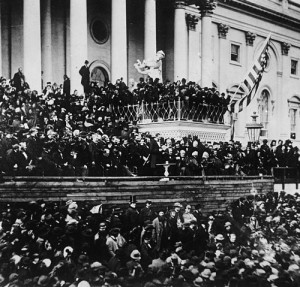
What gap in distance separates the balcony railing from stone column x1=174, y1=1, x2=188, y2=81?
402 inches

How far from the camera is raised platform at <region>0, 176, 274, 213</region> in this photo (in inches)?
576

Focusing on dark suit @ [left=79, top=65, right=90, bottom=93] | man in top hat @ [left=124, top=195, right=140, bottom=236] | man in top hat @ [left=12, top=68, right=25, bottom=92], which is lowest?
man in top hat @ [left=124, top=195, right=140, bottom=236]

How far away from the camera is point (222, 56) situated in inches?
1758

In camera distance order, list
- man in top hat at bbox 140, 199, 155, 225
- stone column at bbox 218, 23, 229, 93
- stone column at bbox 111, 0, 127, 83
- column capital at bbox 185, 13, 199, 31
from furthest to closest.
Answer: stone column at bbox 218, 23, 229, 93
column capital at bbox 185, 13, 199, 31
stone column at bbox 111, 0, 127, 83
man in top hat at bbox 140, 199, 155, 225

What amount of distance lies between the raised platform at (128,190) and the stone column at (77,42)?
36.6 ft

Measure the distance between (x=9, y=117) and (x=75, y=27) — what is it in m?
10.1

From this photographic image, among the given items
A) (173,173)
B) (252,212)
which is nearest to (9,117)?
(173,173)

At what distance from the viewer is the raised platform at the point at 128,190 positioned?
576 inches

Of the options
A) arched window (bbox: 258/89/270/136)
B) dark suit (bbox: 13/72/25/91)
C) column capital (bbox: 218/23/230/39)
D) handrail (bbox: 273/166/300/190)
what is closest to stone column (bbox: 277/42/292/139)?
arched window (bbox: 258/89/270/136)

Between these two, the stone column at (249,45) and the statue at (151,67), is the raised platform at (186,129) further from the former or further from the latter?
the stone column at (249,45)

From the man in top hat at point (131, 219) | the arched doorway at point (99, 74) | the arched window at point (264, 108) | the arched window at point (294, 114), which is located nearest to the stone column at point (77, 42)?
the arched doorway at point (99, 74)

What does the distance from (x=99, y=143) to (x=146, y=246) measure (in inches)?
246

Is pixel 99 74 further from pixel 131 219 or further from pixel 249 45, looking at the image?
pixel 131 219

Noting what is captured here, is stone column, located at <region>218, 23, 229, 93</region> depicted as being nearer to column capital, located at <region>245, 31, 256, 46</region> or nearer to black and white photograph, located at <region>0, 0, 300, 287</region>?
column capital, located at <region>245, 31, 256, 46</region>
